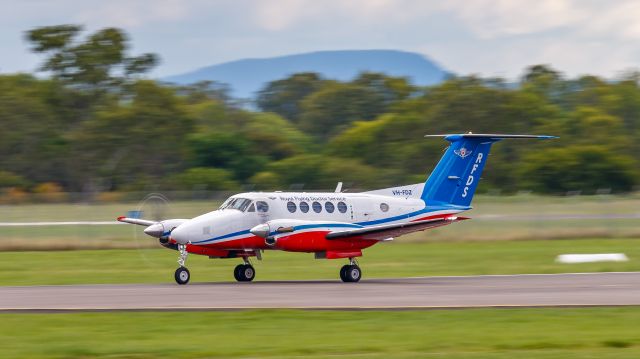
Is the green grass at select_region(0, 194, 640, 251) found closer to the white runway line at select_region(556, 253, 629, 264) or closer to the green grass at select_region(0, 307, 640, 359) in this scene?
the white runway line at select_region(556, 253, 629, 264)

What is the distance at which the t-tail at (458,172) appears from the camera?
99.9 ft

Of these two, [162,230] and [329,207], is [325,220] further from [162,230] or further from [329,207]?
[162,230]

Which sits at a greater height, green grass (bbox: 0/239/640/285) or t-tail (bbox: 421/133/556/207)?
t-tail (bbox: 421/133/556/207)

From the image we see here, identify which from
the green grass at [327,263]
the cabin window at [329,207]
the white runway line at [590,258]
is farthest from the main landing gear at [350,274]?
the white runway line at [590,258]

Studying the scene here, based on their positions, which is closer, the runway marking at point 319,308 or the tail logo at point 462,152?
the runway marking at point 319,308

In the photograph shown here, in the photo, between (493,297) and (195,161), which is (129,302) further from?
(195,161)

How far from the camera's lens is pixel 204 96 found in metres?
142

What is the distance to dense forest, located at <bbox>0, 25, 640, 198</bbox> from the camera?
7044cm

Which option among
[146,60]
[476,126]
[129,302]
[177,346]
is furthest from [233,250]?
[146,60]

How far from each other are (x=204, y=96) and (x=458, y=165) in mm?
114164

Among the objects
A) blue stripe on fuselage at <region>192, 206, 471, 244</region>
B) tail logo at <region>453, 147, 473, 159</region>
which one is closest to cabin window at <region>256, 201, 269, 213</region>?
blue stripe on fuselage at <region>192, 206, 471, 244</region>

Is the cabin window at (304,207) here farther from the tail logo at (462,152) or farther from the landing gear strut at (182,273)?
the tail logo at (462,152)

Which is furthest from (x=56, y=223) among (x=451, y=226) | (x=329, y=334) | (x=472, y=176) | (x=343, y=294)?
(x=329, y=334)

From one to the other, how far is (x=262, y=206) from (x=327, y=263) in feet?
27.6
